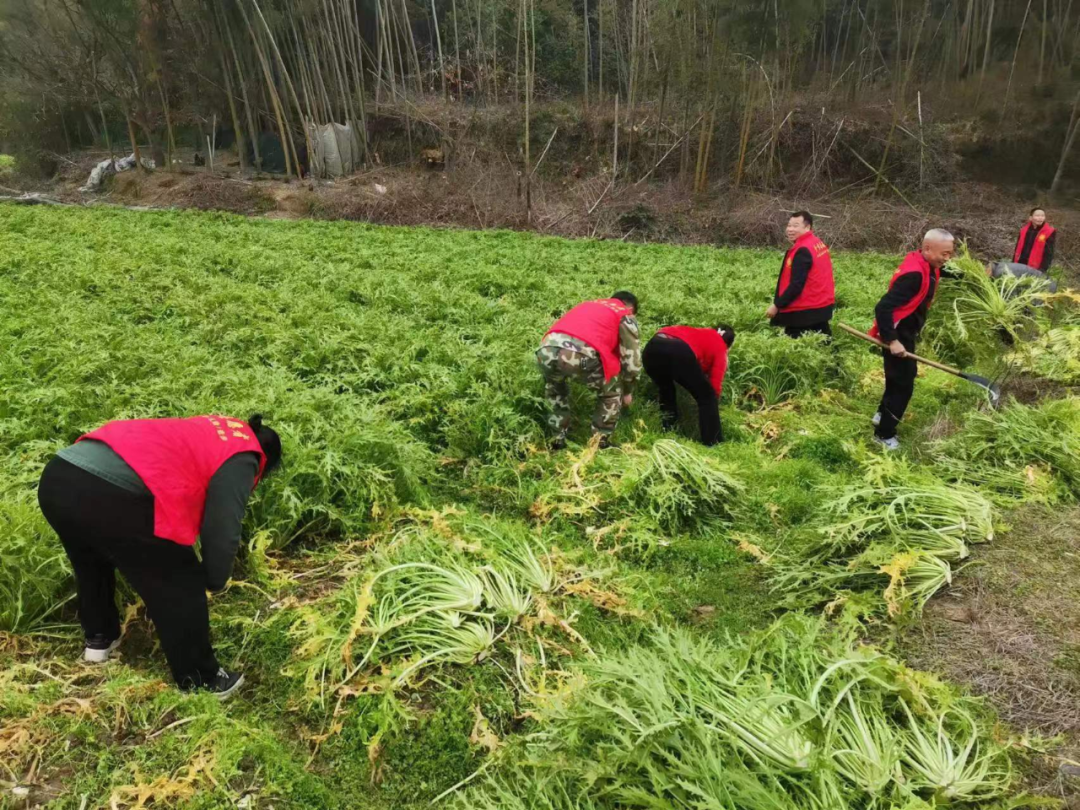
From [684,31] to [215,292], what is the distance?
17179 millimetres

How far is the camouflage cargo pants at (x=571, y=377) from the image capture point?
5.28 metres

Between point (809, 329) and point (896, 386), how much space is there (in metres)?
1.68

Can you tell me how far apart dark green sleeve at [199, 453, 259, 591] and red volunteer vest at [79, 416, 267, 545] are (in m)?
0.05

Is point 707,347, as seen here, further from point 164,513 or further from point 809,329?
point 164,513

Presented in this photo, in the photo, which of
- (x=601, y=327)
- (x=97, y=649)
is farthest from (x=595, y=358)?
(x=97, y=649)

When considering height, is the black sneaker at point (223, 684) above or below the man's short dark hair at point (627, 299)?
below

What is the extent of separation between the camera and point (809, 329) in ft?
24.5

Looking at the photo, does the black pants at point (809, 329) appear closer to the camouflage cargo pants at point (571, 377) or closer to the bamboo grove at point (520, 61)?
the camouflage cargo pants at point (571, 377)

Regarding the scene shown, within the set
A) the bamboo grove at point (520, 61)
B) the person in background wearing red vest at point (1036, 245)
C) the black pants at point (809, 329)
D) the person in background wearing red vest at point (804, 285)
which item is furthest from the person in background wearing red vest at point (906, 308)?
the bamboo grove at point (520, 61)

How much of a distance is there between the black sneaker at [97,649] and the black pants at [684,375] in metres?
4.29

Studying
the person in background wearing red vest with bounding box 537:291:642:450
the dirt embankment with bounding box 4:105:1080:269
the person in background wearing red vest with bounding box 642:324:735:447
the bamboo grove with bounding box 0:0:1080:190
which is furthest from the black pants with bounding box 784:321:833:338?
the bamboo grove with bounding box 0:0:1080:190

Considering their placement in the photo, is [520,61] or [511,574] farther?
[520,61]

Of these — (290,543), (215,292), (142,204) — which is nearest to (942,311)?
(290,543)

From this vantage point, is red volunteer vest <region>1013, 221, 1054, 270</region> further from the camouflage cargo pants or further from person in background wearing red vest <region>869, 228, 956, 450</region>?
the camouflage cargo pants
